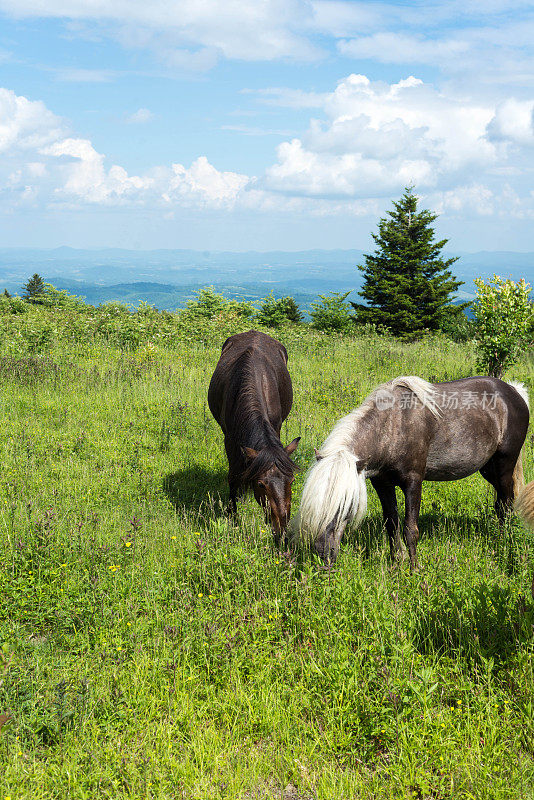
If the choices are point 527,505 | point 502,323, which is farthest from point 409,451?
point 502,323

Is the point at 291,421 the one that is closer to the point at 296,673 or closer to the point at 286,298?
the point at 296,673

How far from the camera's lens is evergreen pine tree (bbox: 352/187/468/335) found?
40.2 meters

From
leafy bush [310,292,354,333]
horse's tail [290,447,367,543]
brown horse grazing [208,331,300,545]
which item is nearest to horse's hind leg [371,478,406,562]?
brown horse grazing [208,331,300,545]

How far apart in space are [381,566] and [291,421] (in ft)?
16.2

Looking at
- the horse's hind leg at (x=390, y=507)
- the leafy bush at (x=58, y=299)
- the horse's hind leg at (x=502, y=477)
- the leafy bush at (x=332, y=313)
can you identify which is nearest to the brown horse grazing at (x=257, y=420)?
the horse's hind leg at (x=390, y=507)

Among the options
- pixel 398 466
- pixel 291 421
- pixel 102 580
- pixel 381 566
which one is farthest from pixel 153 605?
pixel 291 421

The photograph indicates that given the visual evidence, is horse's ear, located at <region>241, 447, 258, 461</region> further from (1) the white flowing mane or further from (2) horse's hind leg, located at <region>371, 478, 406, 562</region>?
(2) horse's hind leg, located at <region>371, 478, 406, 562</region>

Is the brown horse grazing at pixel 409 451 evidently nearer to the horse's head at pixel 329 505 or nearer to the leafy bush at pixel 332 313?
the horse's head at pixel 329 505

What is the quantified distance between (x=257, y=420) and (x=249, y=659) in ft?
Answer: 8.18

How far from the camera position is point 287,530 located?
469 centimetres

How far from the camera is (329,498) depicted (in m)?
4.23

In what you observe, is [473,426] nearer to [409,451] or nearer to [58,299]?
[409,451]

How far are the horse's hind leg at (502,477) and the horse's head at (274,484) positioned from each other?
265 cm

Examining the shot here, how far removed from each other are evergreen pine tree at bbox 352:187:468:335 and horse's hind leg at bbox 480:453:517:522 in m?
34.1
